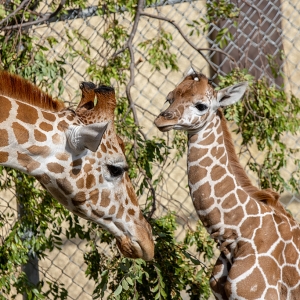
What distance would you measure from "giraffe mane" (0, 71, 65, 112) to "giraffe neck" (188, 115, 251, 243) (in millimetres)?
842

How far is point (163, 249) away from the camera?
386 cm

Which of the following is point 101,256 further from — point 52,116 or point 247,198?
point 52,116

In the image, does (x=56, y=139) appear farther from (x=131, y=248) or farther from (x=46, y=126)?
(x=131, y=248)

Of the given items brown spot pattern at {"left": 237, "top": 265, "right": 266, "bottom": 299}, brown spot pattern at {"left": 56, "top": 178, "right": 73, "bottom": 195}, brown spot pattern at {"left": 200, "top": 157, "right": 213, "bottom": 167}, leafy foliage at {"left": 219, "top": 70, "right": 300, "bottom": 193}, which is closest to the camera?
brown spot pattern at {"left": 56, "top": 178, "right": 73, "bottom": 195}

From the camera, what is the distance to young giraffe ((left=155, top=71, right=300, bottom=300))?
3254 millimetres

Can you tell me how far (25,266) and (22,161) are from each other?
173 cm

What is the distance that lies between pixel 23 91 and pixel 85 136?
1.21 feet

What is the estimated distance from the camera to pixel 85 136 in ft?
8.75

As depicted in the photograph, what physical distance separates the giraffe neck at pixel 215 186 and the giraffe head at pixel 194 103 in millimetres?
75

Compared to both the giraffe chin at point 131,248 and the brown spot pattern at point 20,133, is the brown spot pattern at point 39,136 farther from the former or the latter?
the giraffe chin at point 131,248

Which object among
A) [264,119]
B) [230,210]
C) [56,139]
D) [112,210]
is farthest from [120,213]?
[264,119]

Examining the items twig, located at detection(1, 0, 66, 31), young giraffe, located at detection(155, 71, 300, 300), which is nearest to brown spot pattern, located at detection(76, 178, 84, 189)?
young giraffe, located at detection(155, 71, 300, 300)

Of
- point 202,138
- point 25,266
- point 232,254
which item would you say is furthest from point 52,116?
point 25,266

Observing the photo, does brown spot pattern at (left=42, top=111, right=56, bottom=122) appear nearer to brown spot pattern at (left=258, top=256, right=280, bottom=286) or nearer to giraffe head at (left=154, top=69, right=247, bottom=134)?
giraffe head at (left=154, top=69, right=247, bottom=134)
